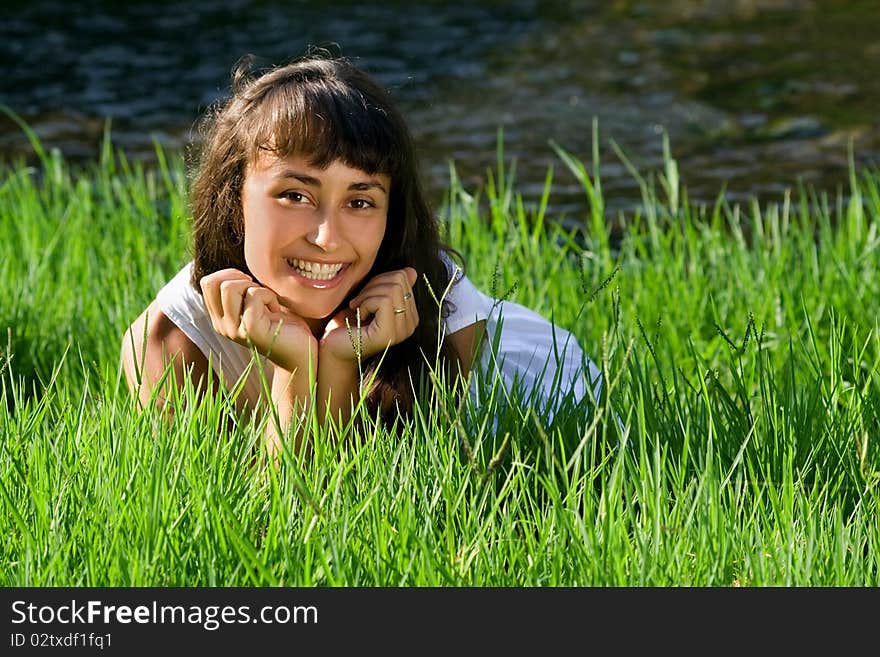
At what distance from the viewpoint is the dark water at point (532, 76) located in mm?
6133

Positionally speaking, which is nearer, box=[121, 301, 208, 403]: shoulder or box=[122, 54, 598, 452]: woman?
box=[122, 54, 598, 452]: woman

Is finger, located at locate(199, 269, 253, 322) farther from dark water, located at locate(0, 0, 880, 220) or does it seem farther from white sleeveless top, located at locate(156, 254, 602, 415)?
dark water, located at locate(0, 0, 880, 220)

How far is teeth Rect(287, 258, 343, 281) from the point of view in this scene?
255cm

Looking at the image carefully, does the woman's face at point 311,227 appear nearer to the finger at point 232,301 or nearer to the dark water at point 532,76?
the finger at point 232,301

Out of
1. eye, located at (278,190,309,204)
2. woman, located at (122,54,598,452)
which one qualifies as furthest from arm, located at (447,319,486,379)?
eye, located at (278,190,309,204)

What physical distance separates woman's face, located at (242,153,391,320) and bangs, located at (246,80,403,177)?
0.02 meters

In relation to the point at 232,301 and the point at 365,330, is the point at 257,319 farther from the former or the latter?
the point at 365,330

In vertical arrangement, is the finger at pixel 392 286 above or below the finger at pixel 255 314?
above

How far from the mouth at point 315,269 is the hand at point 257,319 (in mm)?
69

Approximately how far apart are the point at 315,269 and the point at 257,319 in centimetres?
15

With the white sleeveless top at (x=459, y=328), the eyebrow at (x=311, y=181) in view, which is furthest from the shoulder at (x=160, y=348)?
the eyebrow at (x=311, y=181)

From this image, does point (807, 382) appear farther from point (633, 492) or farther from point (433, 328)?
point (433, 328)

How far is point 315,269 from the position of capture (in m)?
2.55

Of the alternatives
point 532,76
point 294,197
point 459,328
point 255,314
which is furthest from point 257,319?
point 532,76
